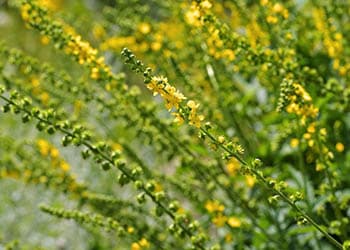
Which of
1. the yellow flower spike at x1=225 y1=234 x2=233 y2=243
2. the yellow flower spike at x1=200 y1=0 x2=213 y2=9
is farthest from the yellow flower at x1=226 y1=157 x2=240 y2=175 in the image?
the yellow flower spike at x1=200 y1=0 x2=213 y2=9

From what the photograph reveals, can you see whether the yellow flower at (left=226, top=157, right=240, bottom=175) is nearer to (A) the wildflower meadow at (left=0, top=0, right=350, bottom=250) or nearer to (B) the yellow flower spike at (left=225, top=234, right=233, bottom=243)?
(A) the wildflower meadow at (left=0, top=0, right=350, bottom=250)

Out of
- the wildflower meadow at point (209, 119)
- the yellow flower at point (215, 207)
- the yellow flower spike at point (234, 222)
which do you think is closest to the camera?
the wildflower meadow at point (209, 119)

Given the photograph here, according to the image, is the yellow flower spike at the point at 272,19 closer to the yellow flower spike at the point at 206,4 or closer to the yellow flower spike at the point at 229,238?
the yellow flower spike at the point at 206,4

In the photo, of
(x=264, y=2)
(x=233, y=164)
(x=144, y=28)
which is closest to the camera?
(x=233, y=164)

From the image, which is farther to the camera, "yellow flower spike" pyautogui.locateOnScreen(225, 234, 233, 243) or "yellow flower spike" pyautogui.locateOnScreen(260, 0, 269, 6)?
"yellow flower spike" pyautogui.locateOnScreen(225, 234, 233, 243)

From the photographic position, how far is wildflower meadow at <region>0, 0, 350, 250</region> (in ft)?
7.55

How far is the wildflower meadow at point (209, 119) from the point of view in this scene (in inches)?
90.6

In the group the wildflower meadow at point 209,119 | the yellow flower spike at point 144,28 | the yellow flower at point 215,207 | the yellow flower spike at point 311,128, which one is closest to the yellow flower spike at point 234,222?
the wildflower meadow at point 209,119

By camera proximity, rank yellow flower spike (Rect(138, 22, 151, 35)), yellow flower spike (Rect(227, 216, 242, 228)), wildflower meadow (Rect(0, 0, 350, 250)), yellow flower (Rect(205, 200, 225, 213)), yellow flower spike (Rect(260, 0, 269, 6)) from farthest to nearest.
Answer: yellow flower spike (Rect(138, 22, 151, 35)) < yellow flower spike (Rect(227, 216, 242, 228)) < yellow flower (Rect(205, 200, 225, 213)) < yellow flower spike (Rect(260, 0, 269, 6)) < wildflower meadow (Rect(0, 0, 350, 250))

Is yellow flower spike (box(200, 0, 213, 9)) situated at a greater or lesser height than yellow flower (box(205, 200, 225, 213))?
greater

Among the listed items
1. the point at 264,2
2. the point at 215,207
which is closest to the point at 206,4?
the point at 264,2

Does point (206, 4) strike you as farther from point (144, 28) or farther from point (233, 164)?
point (144, 28)

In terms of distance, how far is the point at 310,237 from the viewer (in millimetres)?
3035

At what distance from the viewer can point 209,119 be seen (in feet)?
10.5
